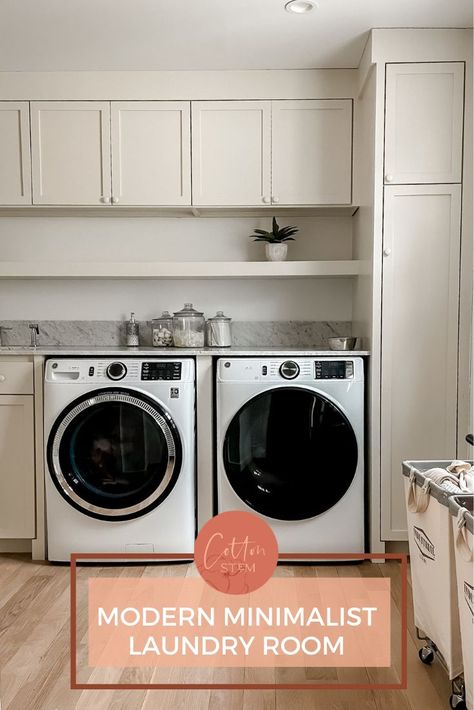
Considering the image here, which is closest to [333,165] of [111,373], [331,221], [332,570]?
[331,221]

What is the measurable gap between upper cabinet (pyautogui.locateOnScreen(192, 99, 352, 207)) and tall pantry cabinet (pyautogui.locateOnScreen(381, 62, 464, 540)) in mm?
424

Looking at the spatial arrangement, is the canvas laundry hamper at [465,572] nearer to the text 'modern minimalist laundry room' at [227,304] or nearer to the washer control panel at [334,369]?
the text 'modern minimalist laundry room' at [227,304]

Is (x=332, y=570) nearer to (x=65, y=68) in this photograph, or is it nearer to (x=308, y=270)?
(x=308, y=270)

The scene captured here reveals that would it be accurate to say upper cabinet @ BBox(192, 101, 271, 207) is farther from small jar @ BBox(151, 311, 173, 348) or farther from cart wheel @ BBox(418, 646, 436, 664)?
cart wheel @ BBox(418, 646, 436, 664)

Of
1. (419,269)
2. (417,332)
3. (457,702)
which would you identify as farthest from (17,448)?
(457,702)

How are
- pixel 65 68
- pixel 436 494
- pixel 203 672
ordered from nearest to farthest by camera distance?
pixel 436 494 < pixel 203 672 < pixel 65 68

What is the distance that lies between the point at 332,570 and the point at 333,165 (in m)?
2.00

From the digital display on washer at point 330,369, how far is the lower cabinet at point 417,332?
7.6 inches

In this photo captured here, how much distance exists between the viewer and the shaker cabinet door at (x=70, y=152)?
347 cm

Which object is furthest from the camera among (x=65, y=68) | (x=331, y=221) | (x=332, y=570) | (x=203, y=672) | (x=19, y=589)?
(x=331, y=221)

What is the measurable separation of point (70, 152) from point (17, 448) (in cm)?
153

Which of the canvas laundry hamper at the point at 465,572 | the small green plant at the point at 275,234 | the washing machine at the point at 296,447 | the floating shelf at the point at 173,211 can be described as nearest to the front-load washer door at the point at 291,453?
the washing machine at the point at 296,447

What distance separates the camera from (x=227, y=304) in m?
3.78

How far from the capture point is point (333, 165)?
11.4 feet
